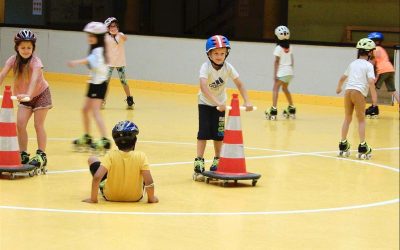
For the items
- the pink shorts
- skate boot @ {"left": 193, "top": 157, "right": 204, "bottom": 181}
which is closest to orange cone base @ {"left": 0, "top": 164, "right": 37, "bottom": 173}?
the pink shorts

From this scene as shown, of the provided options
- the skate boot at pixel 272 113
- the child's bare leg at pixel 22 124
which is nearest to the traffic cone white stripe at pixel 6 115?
the child's bare leg at pixel 22 124

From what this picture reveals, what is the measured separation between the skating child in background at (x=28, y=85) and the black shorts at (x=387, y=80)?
10.4m

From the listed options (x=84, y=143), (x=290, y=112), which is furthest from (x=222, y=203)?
(x=290, y=112)

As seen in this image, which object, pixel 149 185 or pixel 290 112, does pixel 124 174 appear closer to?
pixel 149 185

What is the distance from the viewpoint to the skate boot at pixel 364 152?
12586mm

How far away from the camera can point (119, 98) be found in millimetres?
21156

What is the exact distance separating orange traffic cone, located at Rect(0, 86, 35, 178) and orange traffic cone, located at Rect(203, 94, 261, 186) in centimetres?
215

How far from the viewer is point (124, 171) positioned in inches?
340

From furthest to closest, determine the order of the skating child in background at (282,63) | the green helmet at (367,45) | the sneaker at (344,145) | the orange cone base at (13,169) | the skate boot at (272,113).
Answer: the skate boot at (272,113)
the skating child in background at (282,63)
the sneaker at (344,145)
the green helmet at (367,45)
the orange cone base at (13,169)

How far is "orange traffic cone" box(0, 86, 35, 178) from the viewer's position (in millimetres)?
10031

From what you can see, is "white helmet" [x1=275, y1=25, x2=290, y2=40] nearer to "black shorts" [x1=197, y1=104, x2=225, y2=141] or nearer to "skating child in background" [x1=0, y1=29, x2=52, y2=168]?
"black shorts" [x1=197, y1=104, x2=225, y2=141]

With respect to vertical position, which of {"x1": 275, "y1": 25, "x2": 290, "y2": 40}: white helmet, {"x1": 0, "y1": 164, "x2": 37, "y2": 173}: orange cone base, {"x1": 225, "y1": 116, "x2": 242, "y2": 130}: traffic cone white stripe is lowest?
{"x1": 0, "y1": 164, "x2": 37, "y2": 173}: orange cone base

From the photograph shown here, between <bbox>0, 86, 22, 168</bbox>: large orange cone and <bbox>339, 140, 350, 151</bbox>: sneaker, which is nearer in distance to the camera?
<bbox>0, 86, 22, 168</bbox>: large orange cone

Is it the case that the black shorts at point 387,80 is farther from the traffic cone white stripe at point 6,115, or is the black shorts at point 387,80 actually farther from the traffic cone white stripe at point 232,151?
the traffic cone white stripe at point 6,115
